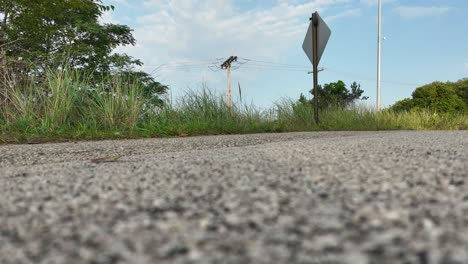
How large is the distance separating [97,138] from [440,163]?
4.40 meters

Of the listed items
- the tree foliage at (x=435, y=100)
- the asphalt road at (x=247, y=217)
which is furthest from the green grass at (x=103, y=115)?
the tree foliage at (x=435, y=100)

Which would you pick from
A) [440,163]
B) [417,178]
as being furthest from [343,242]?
[440,163]

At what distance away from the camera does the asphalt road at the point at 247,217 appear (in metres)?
0.64

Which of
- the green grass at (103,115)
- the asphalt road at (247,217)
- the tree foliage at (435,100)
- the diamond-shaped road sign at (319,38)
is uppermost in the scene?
the diamond-shaped road sign at (319,38)

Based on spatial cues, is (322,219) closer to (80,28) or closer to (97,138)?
(97,138)

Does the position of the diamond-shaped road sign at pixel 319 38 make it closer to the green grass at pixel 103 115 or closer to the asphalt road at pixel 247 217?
the green grass at pixel 103 115

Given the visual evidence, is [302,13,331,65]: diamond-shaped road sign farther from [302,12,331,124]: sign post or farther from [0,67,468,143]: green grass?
[0,67,468,143]: green grass

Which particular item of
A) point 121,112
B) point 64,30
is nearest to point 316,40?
point 121,112

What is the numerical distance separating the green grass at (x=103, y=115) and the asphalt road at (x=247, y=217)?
4.07 metres

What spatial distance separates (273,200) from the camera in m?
0.93

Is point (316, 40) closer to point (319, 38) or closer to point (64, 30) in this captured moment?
point (319, 38)

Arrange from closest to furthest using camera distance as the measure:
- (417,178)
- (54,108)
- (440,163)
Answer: (417,178) < (440,163) < (54,108)

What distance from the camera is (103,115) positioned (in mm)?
5762

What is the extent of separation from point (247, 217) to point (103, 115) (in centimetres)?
538
